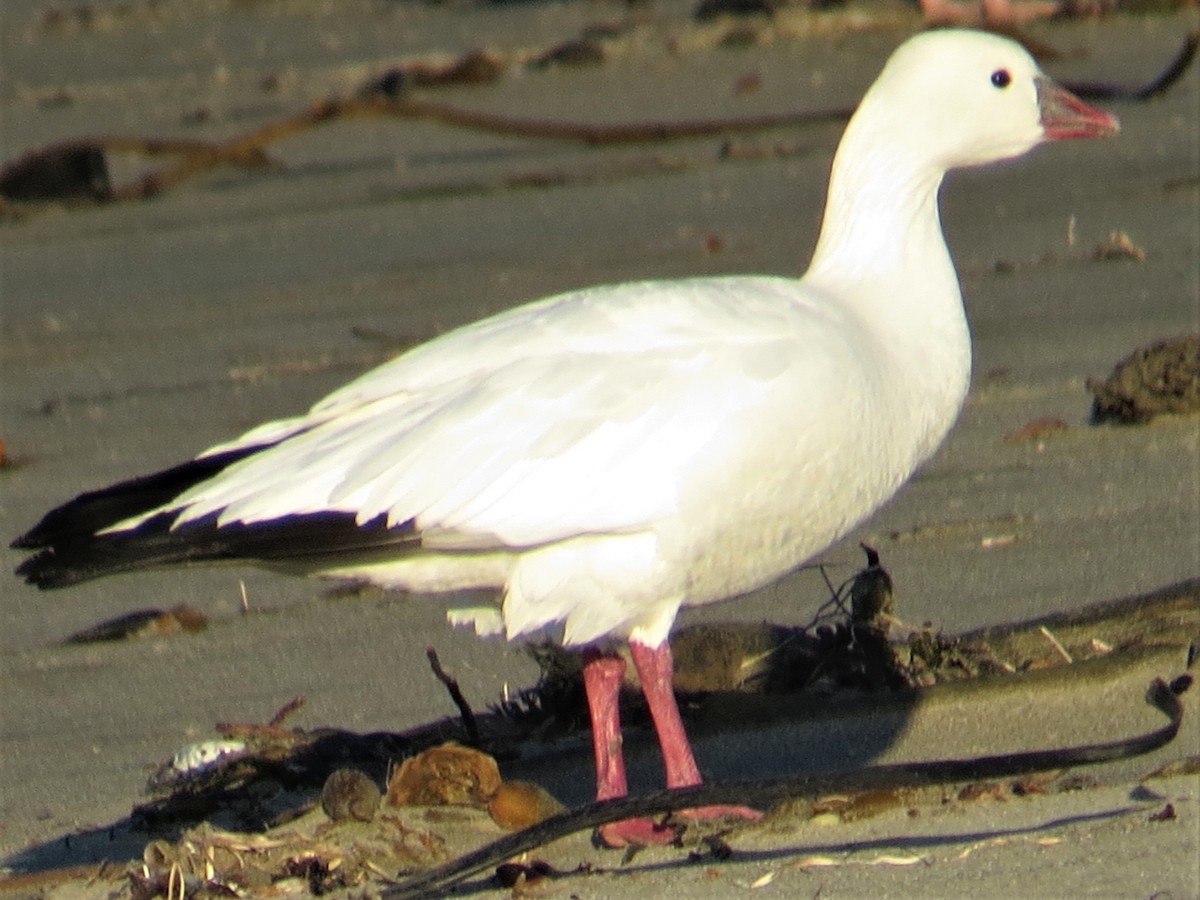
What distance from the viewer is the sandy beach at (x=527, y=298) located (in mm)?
3932

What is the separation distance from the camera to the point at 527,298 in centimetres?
746

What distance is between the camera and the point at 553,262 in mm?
7953

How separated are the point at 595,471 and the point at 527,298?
3846 mm

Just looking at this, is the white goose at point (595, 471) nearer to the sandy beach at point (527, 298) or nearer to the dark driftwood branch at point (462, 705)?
the dark driftwood branch at point (462, 705)

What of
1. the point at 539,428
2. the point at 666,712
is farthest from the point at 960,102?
the point at 666,712

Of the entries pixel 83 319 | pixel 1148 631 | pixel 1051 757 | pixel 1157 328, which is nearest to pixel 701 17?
pixel 83 319

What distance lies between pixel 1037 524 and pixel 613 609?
1742 mm

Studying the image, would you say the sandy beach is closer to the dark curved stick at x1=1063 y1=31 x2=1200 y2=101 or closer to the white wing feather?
the dark curved stick at x1=1063 y1=31 x2=1200 y2=101

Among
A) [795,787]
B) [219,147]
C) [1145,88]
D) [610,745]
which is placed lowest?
[219,147]

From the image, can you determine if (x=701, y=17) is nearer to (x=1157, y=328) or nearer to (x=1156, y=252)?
(x=1156, y=252)

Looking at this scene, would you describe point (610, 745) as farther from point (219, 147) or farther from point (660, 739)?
point (219, 147)

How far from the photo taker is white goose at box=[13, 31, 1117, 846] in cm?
367

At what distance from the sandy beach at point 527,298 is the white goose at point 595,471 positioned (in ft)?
1.44

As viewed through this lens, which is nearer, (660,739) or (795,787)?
(795,787)
